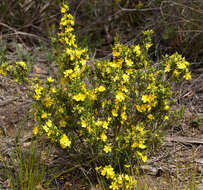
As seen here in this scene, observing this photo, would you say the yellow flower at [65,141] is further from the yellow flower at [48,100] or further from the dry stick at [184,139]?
the dry stick at [184,139]

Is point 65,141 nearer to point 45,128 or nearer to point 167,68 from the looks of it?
point 45,128

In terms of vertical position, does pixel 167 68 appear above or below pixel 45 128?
above

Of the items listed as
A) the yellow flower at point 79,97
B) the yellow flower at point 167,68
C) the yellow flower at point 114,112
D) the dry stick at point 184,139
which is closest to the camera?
the yellow flower at point 79,97

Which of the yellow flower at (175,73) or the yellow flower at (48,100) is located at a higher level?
the yellow flower at (175,73)

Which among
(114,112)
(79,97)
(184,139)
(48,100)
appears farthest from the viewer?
(184,139)

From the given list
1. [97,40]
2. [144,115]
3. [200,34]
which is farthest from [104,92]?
[97,40]

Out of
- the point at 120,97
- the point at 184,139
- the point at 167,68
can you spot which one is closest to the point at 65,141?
the point at 120,97

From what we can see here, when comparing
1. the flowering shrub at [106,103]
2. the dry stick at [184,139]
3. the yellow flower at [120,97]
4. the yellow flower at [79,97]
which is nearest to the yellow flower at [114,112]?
the flowering shrub at [106,103]

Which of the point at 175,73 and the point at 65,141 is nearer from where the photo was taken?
the point at 65,141

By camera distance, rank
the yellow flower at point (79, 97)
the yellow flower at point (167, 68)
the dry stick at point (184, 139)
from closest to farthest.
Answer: the yellow flower at point (79, 97)
the yellow flower at point (167, 68)
the dry stick at point (184, 139)

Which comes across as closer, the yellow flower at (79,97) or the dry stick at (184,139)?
the yellow flower at (79,97)

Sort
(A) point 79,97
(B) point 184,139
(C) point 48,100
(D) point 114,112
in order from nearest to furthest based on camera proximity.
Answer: (A) point 79,97, (D) point 114,112, (C) point 48,100, (B) point 184,139

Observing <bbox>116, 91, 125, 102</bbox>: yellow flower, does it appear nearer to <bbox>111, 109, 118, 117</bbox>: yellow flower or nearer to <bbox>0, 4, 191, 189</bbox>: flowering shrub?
<bbox>0, 4, 191, 189</bbox>: flowering shrub

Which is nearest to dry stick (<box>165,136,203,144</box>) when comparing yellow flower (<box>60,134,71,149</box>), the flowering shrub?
the flowering shrub
